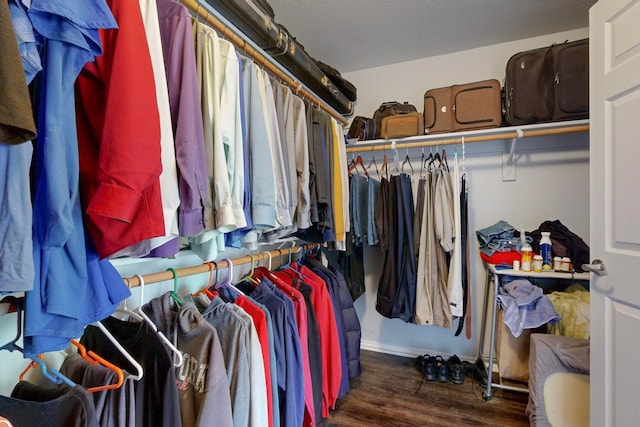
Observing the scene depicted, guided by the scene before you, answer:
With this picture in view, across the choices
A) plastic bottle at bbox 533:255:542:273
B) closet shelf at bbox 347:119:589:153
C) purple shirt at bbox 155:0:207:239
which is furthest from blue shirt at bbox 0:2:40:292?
plastic bottle at bbox 533:255:542:273

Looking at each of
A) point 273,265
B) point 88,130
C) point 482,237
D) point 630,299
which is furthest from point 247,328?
point 482,237

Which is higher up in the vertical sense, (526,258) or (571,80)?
(571,80)

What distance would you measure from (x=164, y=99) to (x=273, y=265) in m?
1.31

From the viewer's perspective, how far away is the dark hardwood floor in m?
1.70

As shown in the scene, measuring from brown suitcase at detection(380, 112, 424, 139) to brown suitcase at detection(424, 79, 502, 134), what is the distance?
5cm

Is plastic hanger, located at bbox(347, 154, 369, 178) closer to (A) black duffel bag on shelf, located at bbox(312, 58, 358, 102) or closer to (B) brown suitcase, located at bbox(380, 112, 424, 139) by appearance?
(B) brown suitcase, located at bbox(380, 112, 424, 139)

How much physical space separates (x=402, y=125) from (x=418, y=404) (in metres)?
1.89

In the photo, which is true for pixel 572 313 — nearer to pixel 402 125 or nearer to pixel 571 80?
pixel 571 80

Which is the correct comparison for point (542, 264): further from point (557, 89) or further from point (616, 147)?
point (557, 89)

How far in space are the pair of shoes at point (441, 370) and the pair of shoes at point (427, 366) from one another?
2 centimetres

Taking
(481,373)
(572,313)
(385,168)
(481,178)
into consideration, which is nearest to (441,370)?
(481,373)

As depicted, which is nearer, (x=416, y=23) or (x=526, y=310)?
(x=526, y=310)

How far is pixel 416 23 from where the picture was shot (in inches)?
81.3

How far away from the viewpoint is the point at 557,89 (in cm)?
189
